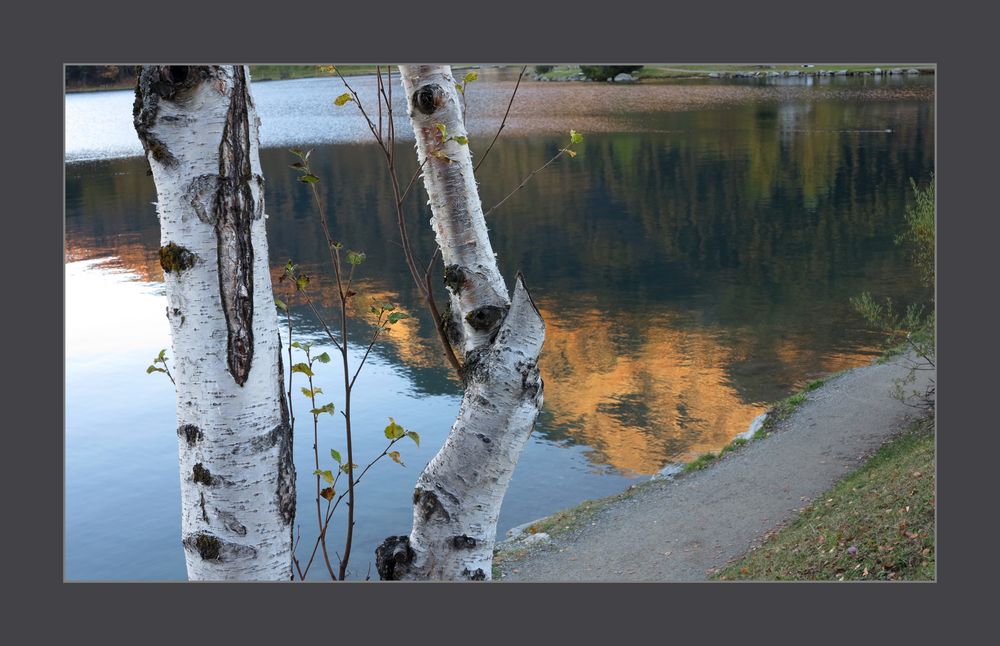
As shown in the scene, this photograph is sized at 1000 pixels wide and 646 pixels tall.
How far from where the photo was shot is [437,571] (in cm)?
212

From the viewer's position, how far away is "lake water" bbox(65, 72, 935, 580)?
5930mm

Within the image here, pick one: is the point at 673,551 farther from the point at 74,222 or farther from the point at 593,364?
the point at 74,222

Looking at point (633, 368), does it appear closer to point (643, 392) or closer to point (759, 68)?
point (643, 392)

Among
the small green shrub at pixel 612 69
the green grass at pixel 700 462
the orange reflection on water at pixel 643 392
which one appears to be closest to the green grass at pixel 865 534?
the green grass at pixel 700 462

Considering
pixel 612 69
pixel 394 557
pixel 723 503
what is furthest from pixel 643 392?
pixel 394 557

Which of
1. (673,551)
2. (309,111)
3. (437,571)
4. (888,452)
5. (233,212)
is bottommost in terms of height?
(673,551)

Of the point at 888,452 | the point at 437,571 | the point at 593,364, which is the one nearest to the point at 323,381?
the point at 593,364

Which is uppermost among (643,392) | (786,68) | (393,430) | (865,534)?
(786,68)

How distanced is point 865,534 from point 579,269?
347 inches

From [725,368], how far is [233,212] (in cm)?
761

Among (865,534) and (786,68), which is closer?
(786,68)

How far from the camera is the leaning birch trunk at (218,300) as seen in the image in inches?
68.0

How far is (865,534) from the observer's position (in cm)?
389

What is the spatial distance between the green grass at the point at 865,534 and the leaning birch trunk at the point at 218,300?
91.2 inches
